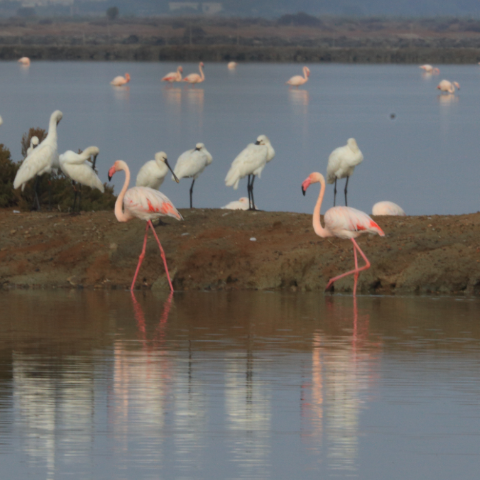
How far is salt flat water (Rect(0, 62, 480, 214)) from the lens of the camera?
29.5 meters

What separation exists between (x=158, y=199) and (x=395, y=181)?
55.3 feet

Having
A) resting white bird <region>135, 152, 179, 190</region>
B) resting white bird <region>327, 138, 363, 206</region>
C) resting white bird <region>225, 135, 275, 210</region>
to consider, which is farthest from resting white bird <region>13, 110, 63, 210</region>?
resting white bird <region>327, 138, 363, 206</region>

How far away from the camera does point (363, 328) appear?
1188 centimetres

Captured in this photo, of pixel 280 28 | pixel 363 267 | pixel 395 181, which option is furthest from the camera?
pixel 280 28

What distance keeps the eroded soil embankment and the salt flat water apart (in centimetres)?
892

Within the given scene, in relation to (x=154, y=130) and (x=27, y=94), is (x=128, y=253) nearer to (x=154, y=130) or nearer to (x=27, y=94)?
(x=154, y=130)

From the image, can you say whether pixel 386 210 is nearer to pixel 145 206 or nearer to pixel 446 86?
pixel 145 206

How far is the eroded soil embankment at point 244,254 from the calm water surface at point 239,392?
68.1 inches

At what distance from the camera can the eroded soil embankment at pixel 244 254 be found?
15.1 m

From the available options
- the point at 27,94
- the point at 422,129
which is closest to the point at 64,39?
the point at 27,94

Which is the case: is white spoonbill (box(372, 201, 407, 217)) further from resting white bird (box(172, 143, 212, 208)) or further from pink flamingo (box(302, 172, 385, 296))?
pink flamingo (box(302, 172, 385, 296))

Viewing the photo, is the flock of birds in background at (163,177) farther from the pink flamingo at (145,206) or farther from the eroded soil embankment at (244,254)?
the eroded soil embankment at (244,254)

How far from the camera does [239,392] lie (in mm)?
8703

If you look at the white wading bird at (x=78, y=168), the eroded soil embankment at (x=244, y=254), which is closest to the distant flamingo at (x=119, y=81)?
the white wading bird at (x=78, y=168)
